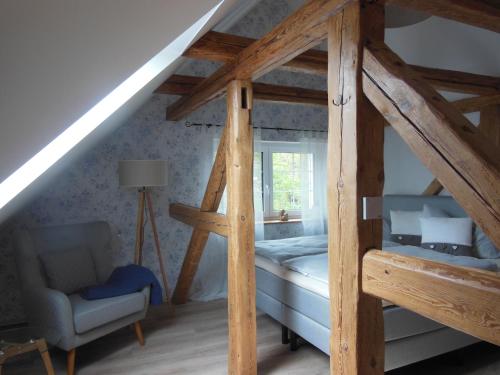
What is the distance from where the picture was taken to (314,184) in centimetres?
500

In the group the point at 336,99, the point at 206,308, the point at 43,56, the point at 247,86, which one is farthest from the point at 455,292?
the point at 206,308

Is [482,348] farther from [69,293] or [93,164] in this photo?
[93,164]

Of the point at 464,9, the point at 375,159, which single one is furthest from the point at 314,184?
the point at 375,159

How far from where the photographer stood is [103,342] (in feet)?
10.3

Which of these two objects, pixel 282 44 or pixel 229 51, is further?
pixel 229 51

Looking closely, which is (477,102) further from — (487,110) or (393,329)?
(393,329)

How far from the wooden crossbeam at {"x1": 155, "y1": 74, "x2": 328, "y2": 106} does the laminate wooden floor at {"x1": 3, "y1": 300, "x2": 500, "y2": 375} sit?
2262 mm

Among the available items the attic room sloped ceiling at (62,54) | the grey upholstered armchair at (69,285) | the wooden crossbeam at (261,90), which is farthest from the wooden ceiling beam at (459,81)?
the grey upholstered armchair at (69,285)

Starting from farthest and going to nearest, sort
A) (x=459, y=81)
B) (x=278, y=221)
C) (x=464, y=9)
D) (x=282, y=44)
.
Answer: (x=278, y=221), (x=459, y=81), (x=282, y=44), (x=464, y=9)

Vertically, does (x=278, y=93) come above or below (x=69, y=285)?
above

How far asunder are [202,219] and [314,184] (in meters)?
2.28

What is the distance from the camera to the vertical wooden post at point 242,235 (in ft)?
8.04

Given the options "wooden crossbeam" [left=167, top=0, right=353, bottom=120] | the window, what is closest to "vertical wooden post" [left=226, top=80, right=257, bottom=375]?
"wooden crossbeam" [left=167, top=0, right=353, bottom=120]

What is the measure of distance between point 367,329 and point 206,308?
287 cm
